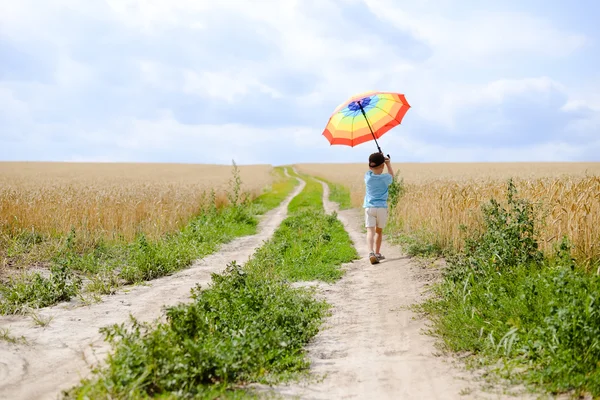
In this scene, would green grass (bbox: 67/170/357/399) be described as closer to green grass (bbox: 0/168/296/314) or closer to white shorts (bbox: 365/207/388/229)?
green grass (bbox: 0/168/296/314)

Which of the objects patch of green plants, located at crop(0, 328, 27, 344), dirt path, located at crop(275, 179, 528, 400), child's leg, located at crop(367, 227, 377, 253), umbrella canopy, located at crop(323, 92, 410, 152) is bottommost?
patch of green plants, located at crop(0, 328, 27, 344)

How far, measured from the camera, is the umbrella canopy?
41.2 ft

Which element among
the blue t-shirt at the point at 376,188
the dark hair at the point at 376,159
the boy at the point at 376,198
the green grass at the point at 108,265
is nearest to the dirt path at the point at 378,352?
the boy at the point at 376,198

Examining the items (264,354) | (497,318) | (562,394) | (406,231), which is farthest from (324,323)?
(406,231)

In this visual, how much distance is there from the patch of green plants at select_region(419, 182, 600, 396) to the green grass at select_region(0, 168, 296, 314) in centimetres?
610

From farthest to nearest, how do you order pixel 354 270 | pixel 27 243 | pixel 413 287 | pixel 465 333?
pixel 27 243 → pixel 354 270 → pixel 413 287 → pixel 465 333

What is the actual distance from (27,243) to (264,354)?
9.72m

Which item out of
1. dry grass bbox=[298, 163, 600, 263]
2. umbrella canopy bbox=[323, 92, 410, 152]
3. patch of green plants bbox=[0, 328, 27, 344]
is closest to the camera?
patch of green plants bbox=[0, 328, 27, 344]

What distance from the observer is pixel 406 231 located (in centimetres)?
1554

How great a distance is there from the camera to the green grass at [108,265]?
9320mm

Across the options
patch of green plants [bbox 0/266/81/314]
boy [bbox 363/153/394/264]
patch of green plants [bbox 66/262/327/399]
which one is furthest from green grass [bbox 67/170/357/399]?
boy [bbox 363/153/394/264]

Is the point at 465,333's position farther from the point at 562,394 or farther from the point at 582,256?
the point at 582,256

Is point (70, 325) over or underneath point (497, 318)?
underneath

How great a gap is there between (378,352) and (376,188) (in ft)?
19.9
